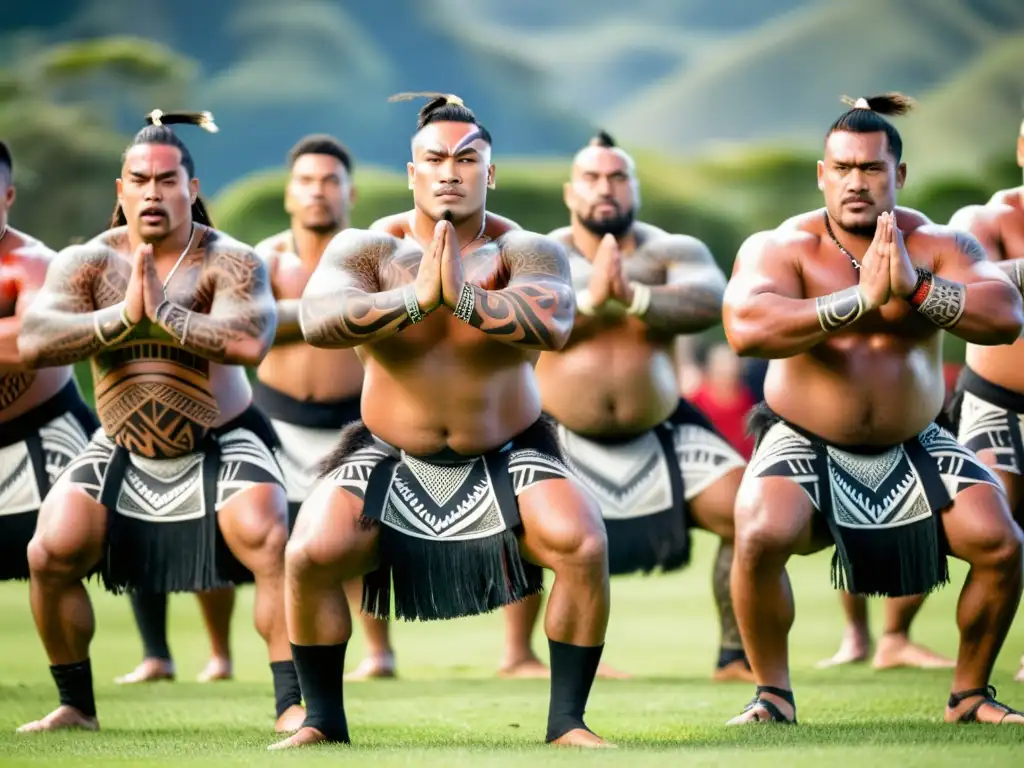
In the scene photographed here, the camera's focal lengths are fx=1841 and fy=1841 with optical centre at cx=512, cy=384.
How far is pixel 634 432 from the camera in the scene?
7496mm

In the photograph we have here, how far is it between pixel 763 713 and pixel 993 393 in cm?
180

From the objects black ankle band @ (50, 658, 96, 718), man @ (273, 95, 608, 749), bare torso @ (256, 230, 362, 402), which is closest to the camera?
man @ (273, 95, 608, 749)

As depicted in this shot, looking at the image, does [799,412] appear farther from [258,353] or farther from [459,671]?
[459,671]

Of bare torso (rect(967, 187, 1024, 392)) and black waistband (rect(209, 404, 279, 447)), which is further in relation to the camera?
bare torso (rect(967, 187, 1024, 392))

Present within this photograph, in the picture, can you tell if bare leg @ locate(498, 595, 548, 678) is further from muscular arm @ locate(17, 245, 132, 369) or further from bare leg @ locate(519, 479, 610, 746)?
muscular arm @ locate(17, 245, 132, 369)

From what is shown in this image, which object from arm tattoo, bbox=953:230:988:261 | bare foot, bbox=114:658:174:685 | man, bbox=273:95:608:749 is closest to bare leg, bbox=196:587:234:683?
bare foot, bbox=114:658:174:685

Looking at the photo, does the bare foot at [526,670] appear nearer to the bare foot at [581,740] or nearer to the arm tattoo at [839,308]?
the bare foot at [581,740]

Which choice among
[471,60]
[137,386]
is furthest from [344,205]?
[471,60]

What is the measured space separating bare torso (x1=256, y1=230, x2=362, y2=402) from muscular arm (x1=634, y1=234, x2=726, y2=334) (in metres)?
1.38

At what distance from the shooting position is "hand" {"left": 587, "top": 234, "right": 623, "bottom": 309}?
7078mm

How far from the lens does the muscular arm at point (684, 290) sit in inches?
290

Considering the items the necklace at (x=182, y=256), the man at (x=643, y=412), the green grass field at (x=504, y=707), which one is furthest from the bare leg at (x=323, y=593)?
the man at (x=643, y=412)

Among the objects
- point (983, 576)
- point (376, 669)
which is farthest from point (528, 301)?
point (376, 669)

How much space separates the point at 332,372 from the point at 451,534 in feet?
8.43
